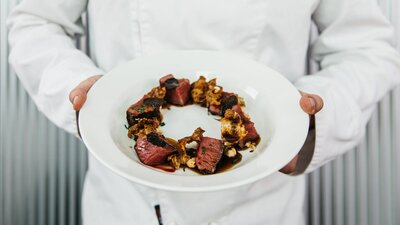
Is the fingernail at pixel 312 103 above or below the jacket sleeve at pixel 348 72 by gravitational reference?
above

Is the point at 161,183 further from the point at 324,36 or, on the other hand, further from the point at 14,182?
the point at 14,182

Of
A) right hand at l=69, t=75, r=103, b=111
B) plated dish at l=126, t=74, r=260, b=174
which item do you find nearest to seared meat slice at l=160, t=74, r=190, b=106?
plated dish at l=126, t=74, r=260, b=174

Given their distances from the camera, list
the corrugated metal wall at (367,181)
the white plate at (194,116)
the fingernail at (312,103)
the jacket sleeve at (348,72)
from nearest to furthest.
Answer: the white plate at (194,116) → the fingernail at (312,103) → the jacket sleeve at (348,72) → the corrugated metal wall at (367,181)

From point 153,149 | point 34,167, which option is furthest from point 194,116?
point 34,167

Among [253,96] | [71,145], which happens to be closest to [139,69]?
[253,96]

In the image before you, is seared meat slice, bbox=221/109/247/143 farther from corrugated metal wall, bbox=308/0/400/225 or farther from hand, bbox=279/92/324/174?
corrugated metal wall, bbox=308/0/400/225

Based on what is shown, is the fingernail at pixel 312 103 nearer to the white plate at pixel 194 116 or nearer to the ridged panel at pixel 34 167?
the white plate at pixel 194 116

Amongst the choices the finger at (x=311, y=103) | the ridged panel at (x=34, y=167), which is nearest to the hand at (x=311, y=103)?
the finger at (x=311, y=103)
